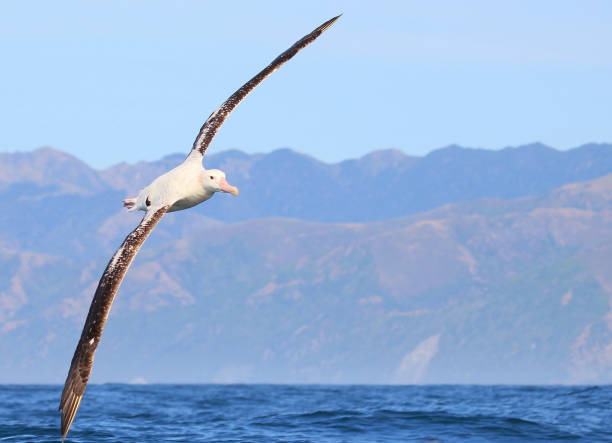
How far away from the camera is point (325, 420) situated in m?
32.8

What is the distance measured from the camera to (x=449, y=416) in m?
34.2

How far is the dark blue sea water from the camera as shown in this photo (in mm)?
28734

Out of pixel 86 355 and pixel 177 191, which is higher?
pixel 177 191

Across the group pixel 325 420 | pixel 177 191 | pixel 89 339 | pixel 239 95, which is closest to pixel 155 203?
pixel 177 191

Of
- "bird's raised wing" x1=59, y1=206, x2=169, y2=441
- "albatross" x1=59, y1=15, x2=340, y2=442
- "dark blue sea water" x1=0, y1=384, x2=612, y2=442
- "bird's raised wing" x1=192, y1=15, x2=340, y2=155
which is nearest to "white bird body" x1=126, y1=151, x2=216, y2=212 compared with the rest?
"albatross" x1=59, y1=15, x2=340, y2=442

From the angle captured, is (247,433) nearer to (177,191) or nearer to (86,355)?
(177,191)

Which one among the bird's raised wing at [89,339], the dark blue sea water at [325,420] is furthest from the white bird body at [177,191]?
the dark blue sea water at [325,420]

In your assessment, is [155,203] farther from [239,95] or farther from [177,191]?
[239,95]

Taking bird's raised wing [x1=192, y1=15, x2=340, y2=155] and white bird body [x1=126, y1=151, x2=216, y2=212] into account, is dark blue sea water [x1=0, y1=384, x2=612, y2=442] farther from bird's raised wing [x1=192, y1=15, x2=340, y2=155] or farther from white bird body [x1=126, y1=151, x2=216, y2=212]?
bird's raised wing [x1=192, y1=15, x2=340, y2=155]

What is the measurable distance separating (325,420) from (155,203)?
38.6 ft

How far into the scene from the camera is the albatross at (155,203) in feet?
63.1

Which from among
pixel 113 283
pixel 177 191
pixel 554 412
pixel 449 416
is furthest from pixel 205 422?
pixel 113 283

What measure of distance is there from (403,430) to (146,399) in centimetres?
2231

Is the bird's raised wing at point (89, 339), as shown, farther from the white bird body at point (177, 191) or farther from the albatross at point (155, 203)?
the white bird body at point (177, 191)
